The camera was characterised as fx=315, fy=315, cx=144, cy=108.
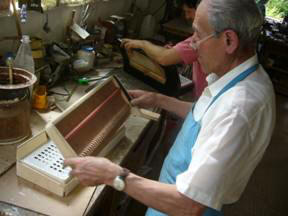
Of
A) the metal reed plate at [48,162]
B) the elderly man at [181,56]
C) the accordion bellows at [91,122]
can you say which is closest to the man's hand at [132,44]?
the elderly man at [181,56]

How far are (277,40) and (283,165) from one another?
1.89 meters

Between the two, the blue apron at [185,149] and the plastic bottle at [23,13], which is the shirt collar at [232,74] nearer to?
the blue apron at [185,149]

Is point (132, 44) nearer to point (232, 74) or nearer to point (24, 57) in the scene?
point (24, 57)

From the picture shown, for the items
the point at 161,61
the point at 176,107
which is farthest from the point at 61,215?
the point at 161,61

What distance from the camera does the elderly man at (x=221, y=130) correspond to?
0.87m

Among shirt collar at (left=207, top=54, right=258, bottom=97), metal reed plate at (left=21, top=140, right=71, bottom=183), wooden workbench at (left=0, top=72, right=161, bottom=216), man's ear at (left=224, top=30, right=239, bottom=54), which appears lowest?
wooden workbench at (left=0, top=72, right=161, bottom=216)

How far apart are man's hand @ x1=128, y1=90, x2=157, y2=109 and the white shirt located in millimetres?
657

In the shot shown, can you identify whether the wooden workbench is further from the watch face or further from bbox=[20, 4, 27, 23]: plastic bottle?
bbox=[20, 4, 27, 23]: plastic bottle


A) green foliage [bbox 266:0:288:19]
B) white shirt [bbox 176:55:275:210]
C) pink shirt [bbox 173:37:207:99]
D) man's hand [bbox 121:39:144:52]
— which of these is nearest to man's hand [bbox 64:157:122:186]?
white shirt [bbox 176:55:275:210]

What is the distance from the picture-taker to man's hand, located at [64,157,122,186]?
3.32 ft

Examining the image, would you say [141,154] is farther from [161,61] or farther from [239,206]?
[239,206]

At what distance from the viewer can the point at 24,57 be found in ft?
4.79

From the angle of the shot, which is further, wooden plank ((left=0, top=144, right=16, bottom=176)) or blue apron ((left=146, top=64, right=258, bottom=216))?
wooden plank ((left=0, top=144, right=16, bottom=176))

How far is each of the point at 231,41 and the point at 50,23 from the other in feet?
4.40
